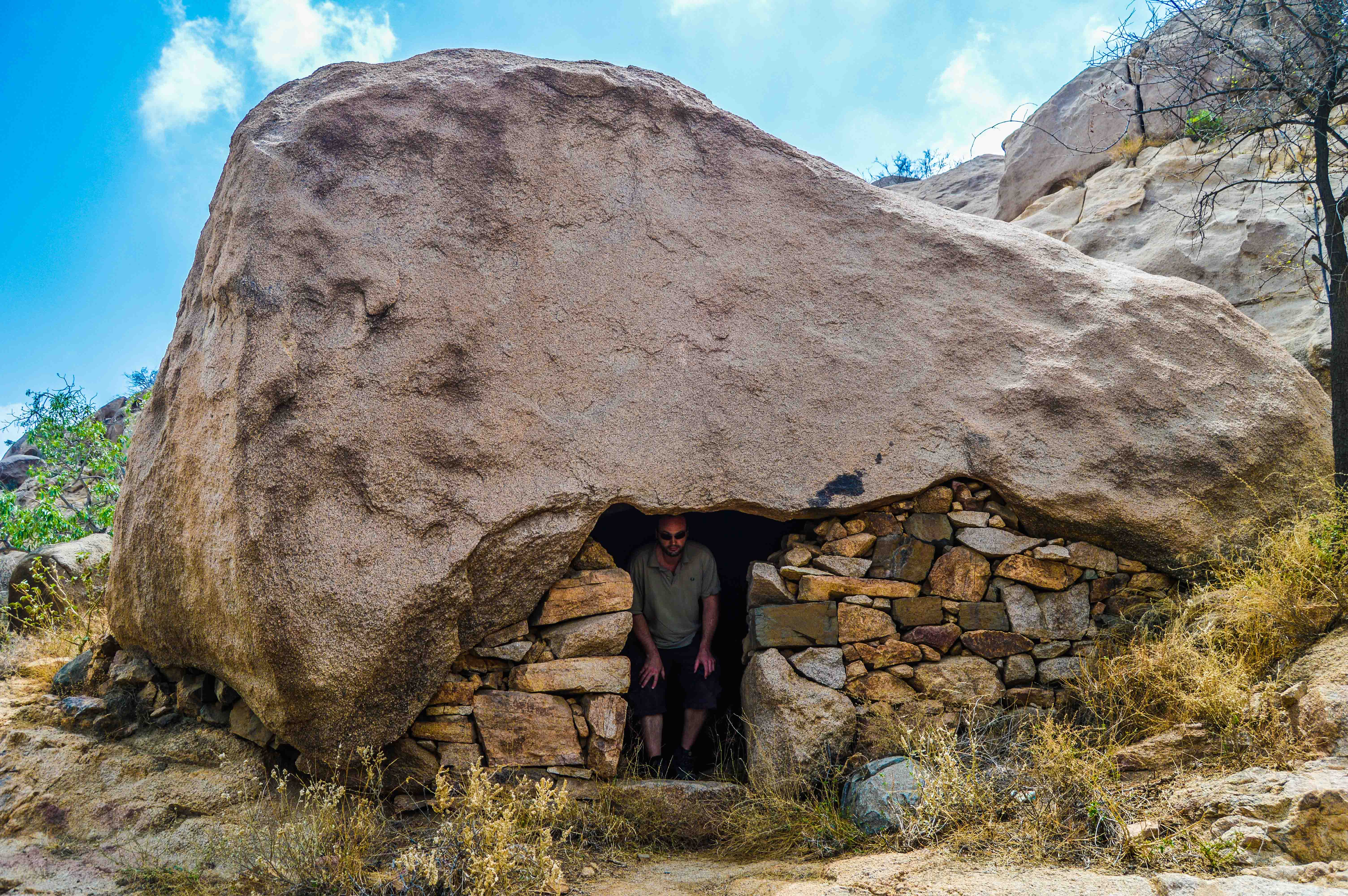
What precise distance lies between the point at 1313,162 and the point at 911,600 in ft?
18.5

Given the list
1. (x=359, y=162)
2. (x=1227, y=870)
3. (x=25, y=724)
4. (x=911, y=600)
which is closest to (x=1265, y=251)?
(x=911, y=600)

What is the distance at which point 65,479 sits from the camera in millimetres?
9484

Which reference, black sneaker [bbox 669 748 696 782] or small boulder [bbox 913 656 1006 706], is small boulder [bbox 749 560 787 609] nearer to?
small boulder [bbox 913 656 1006 706]

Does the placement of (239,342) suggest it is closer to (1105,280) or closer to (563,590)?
(563,590)

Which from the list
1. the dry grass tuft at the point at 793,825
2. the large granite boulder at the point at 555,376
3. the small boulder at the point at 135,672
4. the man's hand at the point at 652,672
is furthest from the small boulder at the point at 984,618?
the small boulder at the point at 135,672

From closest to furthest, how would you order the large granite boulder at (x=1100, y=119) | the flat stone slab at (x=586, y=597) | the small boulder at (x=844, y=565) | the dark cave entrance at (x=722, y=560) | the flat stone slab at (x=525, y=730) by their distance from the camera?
the flat stone slab at (x=525, y=730)
the flat stone slab at (x=586, y=597)
the small boulder at (x=844, y=565)
the dark cave entrance at (x=722, y=560)
the large granite boulder at (x=1100, y=119)

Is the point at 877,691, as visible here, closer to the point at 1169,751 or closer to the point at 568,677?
the point at 1169,751

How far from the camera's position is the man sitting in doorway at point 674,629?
15.7ft

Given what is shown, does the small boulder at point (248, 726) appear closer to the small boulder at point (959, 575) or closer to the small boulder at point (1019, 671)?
the small boulder at point (959, 575)

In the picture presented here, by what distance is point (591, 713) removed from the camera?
414 cm

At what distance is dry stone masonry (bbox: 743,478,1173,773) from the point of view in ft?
14.1

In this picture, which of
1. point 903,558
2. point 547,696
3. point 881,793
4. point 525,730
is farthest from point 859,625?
point 525,730

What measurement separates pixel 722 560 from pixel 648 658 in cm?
176

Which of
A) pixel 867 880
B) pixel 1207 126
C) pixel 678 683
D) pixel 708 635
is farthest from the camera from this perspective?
pixel 1207 126
